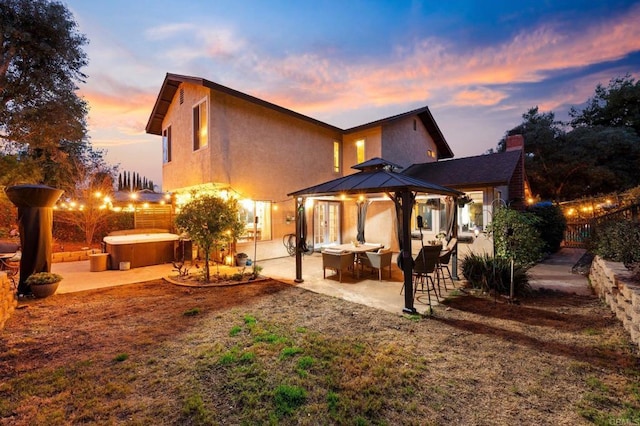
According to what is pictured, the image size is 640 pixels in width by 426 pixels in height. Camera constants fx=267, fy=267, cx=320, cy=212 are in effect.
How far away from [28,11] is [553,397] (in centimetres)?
1986

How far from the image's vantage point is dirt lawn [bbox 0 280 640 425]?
8.44 feet

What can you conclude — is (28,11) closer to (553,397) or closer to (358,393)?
(358,393)

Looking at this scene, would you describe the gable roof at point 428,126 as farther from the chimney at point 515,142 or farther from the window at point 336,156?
the chimney at point 515,142

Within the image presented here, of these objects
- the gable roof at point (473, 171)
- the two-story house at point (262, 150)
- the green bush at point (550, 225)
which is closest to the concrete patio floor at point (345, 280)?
the green bush at point (550, 225)

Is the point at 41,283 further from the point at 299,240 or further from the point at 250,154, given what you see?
the point at 250,154

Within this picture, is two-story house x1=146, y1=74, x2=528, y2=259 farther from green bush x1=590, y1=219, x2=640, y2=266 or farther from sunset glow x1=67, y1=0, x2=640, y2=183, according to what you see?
green bush x1=590, y1=219, x2=640, y2=266

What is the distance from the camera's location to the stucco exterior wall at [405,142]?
13.6m

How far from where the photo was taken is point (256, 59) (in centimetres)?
1280

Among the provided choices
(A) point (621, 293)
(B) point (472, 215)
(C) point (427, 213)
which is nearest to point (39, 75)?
(C) point (427, 213)

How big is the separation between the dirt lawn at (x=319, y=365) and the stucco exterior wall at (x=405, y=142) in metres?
9.65

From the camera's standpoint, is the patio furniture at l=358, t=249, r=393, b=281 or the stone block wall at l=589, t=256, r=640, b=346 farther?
the patio furniture at l=358, t=249, r=393, b=281

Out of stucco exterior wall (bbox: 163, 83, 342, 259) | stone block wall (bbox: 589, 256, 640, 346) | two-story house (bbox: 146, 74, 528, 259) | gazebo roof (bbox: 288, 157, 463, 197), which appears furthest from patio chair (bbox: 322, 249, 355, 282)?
stone block wall (bbox: 589, 256, 640, 346)

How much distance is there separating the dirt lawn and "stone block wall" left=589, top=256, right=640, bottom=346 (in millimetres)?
206

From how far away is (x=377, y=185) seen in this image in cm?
590
